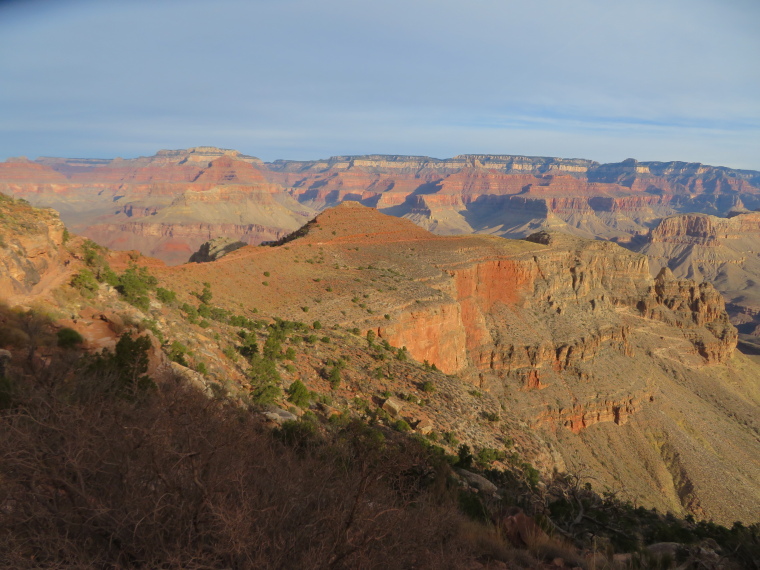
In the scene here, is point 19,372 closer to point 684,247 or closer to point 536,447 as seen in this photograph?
point 536,447

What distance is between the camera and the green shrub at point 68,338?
14383 mm

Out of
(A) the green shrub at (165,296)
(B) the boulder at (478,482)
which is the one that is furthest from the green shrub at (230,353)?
(B) the boulder at (478,482)

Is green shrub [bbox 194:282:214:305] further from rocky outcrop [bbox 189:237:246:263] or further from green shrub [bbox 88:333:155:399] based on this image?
rocky outcrop [bbox 189:237:246:263]

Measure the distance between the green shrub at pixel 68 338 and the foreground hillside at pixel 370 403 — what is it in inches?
2.7

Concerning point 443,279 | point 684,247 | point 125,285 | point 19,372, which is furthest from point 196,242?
point 684,247

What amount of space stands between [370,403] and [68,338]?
1328cm

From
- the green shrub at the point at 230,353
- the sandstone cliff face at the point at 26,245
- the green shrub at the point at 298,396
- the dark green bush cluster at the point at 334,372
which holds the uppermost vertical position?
the sandstone cliff face at the point at 26,245

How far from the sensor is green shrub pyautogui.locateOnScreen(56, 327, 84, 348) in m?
14.4

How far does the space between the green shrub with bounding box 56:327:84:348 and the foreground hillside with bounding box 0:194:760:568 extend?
7 cm

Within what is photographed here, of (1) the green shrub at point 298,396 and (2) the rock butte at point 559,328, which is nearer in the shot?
(1) the green shrub at point 298,396

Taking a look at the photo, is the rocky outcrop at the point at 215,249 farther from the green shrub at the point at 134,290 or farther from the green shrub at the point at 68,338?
the green shrub at the point at 68,338

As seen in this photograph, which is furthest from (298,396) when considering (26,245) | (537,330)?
(537,330)

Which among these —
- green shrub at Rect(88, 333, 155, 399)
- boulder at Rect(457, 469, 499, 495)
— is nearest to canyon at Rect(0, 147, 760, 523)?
green shrub at Rect(88, 333, 155, 399)

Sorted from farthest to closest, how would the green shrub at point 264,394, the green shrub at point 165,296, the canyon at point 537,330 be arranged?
the canyon at point 537,330 < the green shrub at point 165,296 < the green shrub at point 264,394
